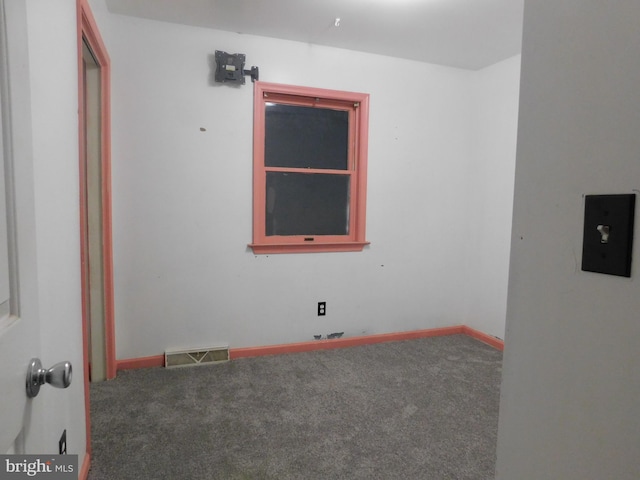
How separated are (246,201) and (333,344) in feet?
4.65

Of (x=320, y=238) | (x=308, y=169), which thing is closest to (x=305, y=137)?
(x=308, y=169)

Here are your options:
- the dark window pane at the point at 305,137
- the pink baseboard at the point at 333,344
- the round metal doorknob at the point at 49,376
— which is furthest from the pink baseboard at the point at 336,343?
the round metal doorknob at the point at 49,376

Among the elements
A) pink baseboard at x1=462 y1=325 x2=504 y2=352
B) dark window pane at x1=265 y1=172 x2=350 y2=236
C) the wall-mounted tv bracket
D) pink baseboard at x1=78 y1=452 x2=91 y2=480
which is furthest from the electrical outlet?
pink baseboard at x1=462 y1=325 x2=504 y2=352

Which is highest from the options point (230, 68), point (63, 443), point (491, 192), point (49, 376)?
point (230, 68)

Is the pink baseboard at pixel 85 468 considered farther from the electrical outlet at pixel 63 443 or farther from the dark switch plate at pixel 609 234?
the dark switch plate at pixel 609 234

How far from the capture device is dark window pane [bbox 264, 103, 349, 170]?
9.53 feet

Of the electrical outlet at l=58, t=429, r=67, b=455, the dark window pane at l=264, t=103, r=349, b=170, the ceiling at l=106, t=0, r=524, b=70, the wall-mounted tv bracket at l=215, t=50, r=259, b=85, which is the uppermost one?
the ceiling at l=106, t=0, r=524, b=70

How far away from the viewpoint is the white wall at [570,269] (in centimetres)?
52

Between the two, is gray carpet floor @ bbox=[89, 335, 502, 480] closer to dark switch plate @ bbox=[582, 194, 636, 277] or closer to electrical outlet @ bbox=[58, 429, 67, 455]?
electrical outlet @ bbox=[58, 429, 67, 455]

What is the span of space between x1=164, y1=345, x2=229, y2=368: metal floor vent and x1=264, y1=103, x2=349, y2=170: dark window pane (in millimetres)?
1522

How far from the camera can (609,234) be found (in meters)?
0.54

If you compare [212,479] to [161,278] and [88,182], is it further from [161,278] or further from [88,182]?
[88,182]

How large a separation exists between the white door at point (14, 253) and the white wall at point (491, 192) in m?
3.18

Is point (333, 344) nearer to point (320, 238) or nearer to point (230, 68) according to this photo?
point (320, 238)
